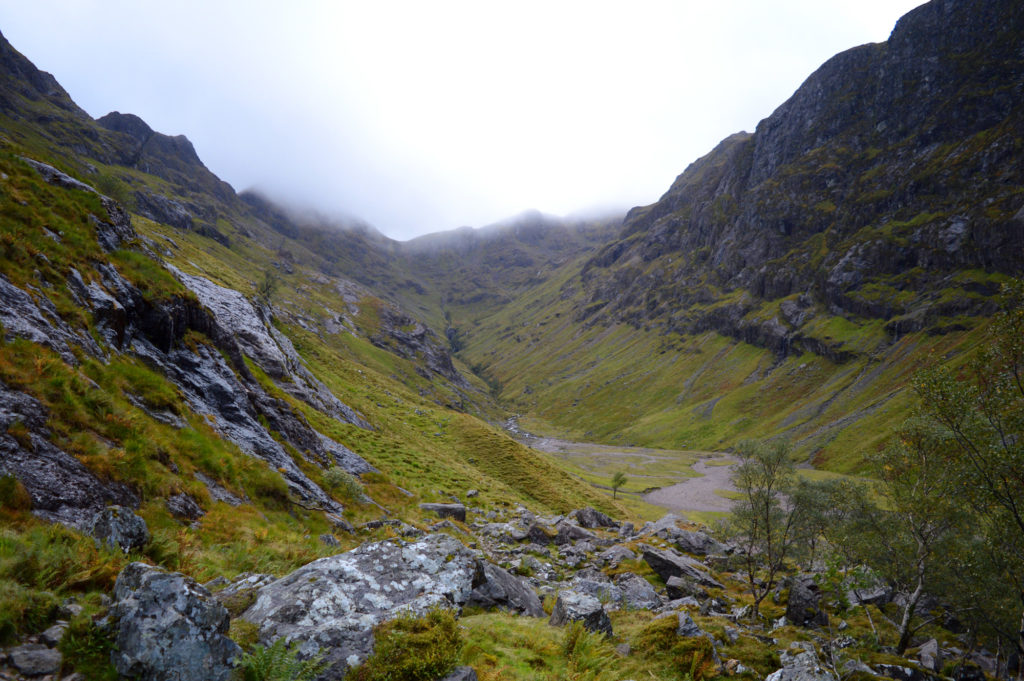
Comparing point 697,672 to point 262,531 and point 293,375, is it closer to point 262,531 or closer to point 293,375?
point 262,531

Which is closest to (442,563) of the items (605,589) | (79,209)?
(605,589)

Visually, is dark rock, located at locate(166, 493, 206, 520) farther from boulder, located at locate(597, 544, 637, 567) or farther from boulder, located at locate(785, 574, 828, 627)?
boulder, located at locate(785, 574, 828, 627)

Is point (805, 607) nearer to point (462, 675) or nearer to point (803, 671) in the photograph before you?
point (803, 671)

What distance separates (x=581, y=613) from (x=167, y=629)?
11739 mm

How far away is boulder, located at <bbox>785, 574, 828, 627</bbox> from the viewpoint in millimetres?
26969

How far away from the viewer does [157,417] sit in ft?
57.5

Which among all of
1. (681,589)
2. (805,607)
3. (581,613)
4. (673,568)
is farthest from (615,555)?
(581,613)

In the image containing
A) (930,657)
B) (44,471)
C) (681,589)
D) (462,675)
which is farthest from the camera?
(681,589)

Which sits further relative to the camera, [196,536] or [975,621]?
[975,621]

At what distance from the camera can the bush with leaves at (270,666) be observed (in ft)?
23.4

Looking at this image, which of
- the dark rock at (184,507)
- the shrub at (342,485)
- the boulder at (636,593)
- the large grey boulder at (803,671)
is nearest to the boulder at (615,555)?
the boulder at (636,593)

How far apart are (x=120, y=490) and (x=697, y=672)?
17923mm

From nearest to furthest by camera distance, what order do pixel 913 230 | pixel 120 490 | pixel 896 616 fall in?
pixel 120 490 → pixel 896 616 → pixel 913 230

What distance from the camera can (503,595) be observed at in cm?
1452
